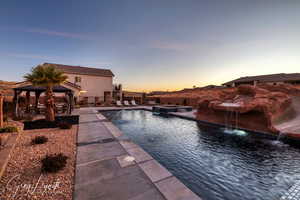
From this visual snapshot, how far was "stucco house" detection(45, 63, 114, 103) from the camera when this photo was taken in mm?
21783

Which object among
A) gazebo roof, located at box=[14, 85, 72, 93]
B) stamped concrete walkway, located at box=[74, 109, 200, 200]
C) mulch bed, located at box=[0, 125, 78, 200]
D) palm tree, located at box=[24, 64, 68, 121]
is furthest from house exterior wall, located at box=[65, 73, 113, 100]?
stamped concrete walkway, located at box=[74, 109, 200, 200]

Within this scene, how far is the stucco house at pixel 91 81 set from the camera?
2178 centimetres

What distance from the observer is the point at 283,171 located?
11.3 ft

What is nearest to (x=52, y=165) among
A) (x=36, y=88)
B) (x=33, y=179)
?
(x=33, y=179)

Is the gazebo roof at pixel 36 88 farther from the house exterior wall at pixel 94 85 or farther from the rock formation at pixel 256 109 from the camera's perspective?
the house exterior wall at pixel 94 85

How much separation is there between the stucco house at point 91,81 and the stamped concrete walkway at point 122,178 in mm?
20093

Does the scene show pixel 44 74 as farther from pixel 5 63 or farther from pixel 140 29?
pixel 5 63

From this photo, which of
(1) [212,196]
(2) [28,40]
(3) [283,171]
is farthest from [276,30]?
(2) [28,40]

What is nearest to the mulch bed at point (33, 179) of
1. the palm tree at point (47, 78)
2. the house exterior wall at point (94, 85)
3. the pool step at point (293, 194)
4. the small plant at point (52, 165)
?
the small plant at point (52, 165)

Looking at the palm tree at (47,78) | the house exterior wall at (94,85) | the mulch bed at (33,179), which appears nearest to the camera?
the mulch bed at (33,179)

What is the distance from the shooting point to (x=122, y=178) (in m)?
2.60

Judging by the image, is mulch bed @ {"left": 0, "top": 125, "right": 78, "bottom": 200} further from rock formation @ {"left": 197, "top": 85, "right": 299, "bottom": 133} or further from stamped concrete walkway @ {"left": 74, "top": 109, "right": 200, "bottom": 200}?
rock formation @ {"left": 197, "top": 85, "right": 299, "bottom": 133}

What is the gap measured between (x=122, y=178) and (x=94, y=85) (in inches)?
928

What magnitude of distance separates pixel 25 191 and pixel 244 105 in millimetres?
9599
